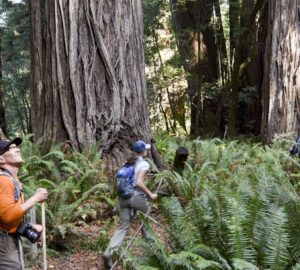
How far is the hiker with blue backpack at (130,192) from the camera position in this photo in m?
5.76

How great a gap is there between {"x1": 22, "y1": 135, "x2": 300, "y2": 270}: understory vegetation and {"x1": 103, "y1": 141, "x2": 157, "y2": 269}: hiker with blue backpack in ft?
0.90

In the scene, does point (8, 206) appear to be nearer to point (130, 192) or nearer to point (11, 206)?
point (11, 206)

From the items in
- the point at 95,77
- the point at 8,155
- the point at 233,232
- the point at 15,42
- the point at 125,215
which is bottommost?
the point at 125,215

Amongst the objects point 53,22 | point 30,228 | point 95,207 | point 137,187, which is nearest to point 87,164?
point 95,207

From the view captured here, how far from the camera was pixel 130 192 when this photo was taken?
19.1 ft

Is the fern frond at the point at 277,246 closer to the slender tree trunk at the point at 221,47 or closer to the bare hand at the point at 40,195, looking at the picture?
the bare hand at the point at 40,195

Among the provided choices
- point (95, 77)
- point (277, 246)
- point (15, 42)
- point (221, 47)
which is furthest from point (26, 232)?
point (15, 42)

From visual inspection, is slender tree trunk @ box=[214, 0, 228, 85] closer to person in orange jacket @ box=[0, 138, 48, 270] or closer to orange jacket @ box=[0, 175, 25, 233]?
person in orange jacket @ box=[0, 138, 48, 270]

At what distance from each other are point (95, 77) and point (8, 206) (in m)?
4.99

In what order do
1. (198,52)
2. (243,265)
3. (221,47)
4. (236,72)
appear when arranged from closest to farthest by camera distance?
(243,265), (236,72), (198,52), (221,47)

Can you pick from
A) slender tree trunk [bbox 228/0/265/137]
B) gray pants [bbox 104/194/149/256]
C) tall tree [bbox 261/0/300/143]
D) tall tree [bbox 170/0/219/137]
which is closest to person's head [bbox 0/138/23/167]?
gray pants [bbox 104/194/149/256]

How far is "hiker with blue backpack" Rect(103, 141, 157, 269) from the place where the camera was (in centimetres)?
576

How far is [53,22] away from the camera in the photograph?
8812mm

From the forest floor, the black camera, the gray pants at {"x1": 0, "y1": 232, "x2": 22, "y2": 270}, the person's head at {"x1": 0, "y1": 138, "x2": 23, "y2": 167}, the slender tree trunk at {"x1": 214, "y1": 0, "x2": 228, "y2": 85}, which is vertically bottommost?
the forest floor
